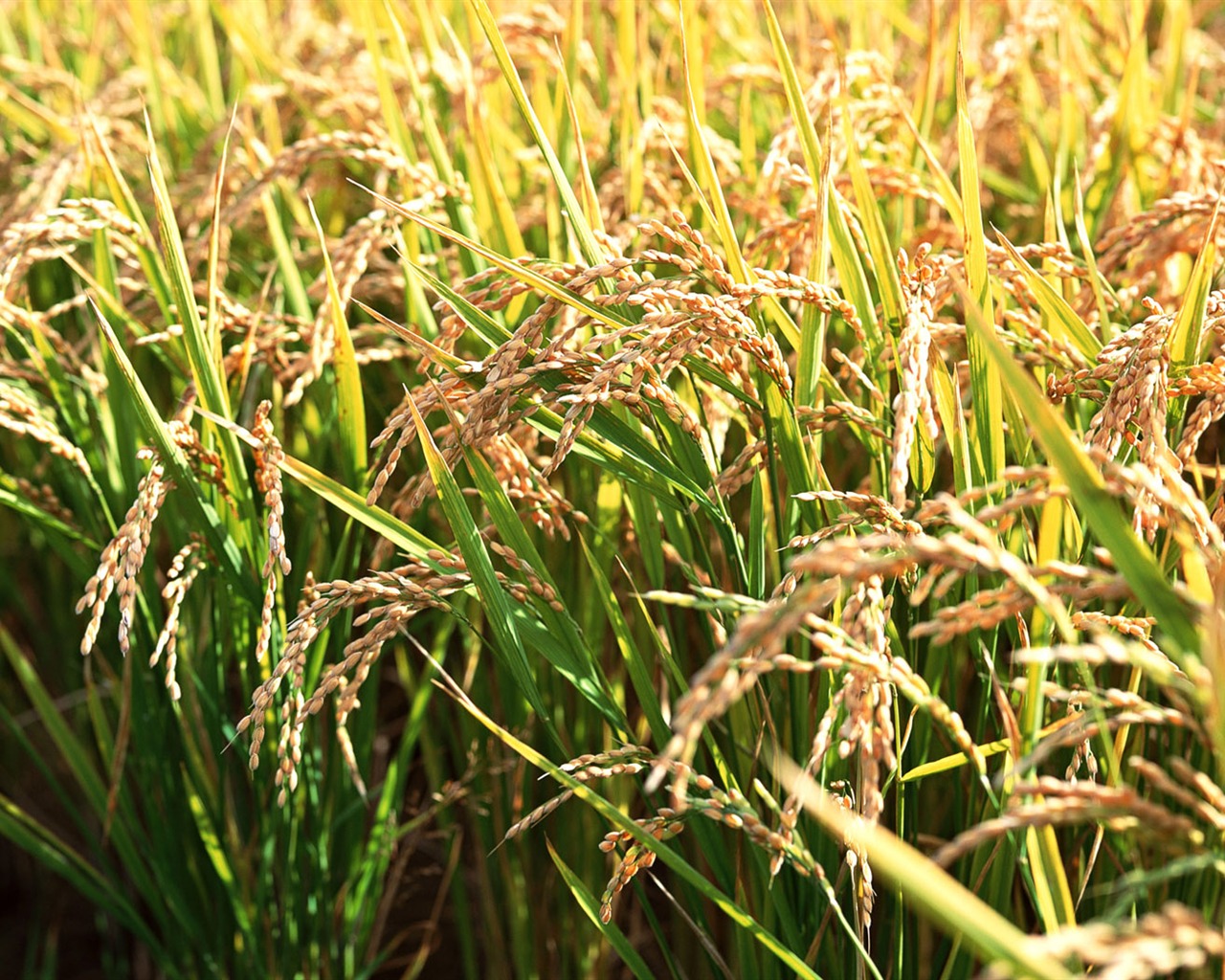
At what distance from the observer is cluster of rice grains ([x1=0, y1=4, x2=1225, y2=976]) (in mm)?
765

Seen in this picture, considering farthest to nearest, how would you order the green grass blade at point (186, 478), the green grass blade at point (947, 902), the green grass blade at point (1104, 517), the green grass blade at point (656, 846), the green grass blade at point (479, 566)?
the green grass blade at point (186, 478) → the green grass blade at point (479, 566) → the green grass blade at point (656, 846) → the green grass blade at point (1104, 517) → the green grass blade at point (947, 902)

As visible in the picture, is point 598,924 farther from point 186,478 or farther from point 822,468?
point 186,478

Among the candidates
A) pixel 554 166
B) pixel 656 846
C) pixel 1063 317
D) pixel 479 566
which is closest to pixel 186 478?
pixel 479 566

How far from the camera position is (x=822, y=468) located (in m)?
1.22

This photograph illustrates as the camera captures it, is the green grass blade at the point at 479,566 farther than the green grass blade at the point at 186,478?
No

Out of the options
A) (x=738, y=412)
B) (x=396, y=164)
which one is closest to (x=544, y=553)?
(x=738, y=412)

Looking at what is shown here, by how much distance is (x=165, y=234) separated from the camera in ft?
4.08

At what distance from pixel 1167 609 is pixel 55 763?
246cm

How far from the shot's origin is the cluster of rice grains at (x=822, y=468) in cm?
76

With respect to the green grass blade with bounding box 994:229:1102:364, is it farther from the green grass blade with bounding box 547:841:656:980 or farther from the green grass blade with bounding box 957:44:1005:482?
the green grass blade with bounding box 547:841:656:980

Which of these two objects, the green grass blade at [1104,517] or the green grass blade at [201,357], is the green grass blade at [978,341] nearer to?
the green grass blade at [1104,517]

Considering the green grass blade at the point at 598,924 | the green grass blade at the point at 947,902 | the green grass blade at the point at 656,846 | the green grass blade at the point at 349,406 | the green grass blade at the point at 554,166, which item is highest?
the green grass blade at the point at 554,166

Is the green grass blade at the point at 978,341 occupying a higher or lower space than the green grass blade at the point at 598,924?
higher

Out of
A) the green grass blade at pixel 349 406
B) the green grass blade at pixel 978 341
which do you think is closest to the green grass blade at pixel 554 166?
the green grass blade at pixel 349 406
